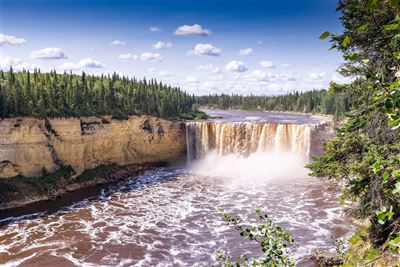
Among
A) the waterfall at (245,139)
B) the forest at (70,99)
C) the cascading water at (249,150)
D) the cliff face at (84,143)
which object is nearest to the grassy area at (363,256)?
the forest at (70,99)

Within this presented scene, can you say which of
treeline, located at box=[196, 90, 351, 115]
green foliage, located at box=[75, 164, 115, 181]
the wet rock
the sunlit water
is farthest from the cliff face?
treeline, located at box=[196, 90, 351, 115]

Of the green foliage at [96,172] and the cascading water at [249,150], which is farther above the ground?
the cascading water at [249,150]

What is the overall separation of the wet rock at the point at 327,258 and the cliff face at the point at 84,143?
29.0m

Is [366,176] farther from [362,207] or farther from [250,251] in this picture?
[250,251]

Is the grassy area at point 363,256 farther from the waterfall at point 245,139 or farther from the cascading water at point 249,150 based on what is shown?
the waterfall at point 245,139

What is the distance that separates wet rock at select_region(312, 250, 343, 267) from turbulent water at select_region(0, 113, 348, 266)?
549 mm

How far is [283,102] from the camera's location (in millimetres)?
120312

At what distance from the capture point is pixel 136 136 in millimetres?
49469

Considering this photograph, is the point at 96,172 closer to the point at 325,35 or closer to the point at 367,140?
the point at 367,140

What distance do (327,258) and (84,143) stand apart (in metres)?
31.6

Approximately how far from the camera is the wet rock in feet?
65.9

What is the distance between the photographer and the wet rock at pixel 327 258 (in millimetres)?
20089

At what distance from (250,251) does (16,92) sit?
94.5ft

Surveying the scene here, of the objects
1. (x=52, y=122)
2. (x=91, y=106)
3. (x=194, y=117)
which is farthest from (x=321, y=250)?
(x=194, y=117)
